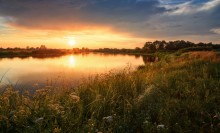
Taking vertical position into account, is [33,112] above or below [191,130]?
above

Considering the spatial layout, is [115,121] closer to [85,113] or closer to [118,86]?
[85,113]

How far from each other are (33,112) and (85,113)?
1.50m

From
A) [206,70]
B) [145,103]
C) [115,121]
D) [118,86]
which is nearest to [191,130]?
[115,121]

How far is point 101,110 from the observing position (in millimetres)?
5938

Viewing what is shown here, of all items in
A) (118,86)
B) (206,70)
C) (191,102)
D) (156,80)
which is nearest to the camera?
(191,102)

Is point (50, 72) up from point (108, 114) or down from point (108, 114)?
down

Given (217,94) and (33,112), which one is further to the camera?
(217,94)

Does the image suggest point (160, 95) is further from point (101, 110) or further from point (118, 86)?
point (101, 110)

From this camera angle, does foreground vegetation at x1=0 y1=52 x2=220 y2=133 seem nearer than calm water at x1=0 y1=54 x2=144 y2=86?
Yes

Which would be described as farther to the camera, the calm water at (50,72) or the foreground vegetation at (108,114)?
the calm water at (50,72)

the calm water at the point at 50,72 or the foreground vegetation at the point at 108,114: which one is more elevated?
the foreground vegetation at the point at 108,114

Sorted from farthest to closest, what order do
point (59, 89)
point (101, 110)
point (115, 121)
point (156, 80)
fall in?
point (156, 80) → point (59, 89) → point (101, 110) → point (115, 121)

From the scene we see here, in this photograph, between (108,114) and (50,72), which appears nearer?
(108,114)

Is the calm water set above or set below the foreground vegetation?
below
